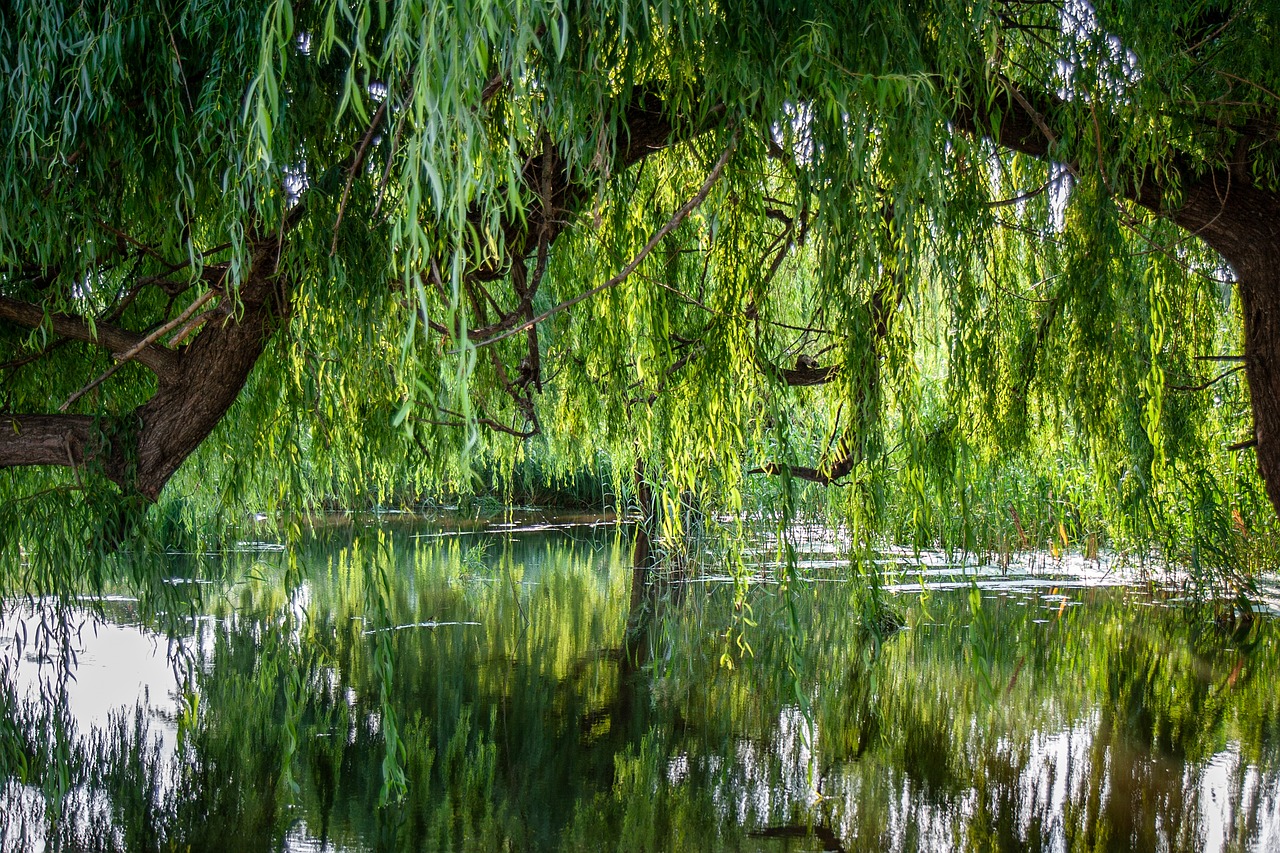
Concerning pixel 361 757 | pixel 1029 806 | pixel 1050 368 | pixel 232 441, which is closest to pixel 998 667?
pixel 1029 806

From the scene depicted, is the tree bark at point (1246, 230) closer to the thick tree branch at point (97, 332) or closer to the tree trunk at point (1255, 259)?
the tree trunk at point (1255, 259)

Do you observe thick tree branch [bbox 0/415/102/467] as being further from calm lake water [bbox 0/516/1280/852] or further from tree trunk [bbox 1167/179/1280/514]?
tree trunk [bbox 1167/179/1280/514]

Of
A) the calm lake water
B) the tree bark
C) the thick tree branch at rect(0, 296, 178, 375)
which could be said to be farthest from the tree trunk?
the thick tree branch at rect(0, 296, 178, 375)

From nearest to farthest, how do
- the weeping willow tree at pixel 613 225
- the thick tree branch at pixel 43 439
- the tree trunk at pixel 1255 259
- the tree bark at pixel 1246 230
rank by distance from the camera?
the weeping willow tree at pixel 613 225 < the thick tree branch at pixel 43 439 < the tree bark at pixel 1246 230 < the tree trunk at pixel 1255 259

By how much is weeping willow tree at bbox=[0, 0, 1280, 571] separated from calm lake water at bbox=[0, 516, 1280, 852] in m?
0.48

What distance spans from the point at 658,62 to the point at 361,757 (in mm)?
2951

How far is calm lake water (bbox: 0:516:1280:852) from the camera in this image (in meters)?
3.29

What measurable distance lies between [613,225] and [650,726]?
2.57 metres

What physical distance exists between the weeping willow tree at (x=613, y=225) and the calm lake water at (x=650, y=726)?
48cm

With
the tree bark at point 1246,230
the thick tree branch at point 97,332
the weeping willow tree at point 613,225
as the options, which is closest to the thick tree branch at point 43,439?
the weeping willow tree at point 613,225

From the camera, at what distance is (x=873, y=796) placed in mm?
3699

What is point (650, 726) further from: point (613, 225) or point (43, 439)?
point (43, 439)

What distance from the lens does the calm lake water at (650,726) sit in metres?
3.29

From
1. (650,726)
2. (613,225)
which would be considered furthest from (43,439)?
(650,726)
